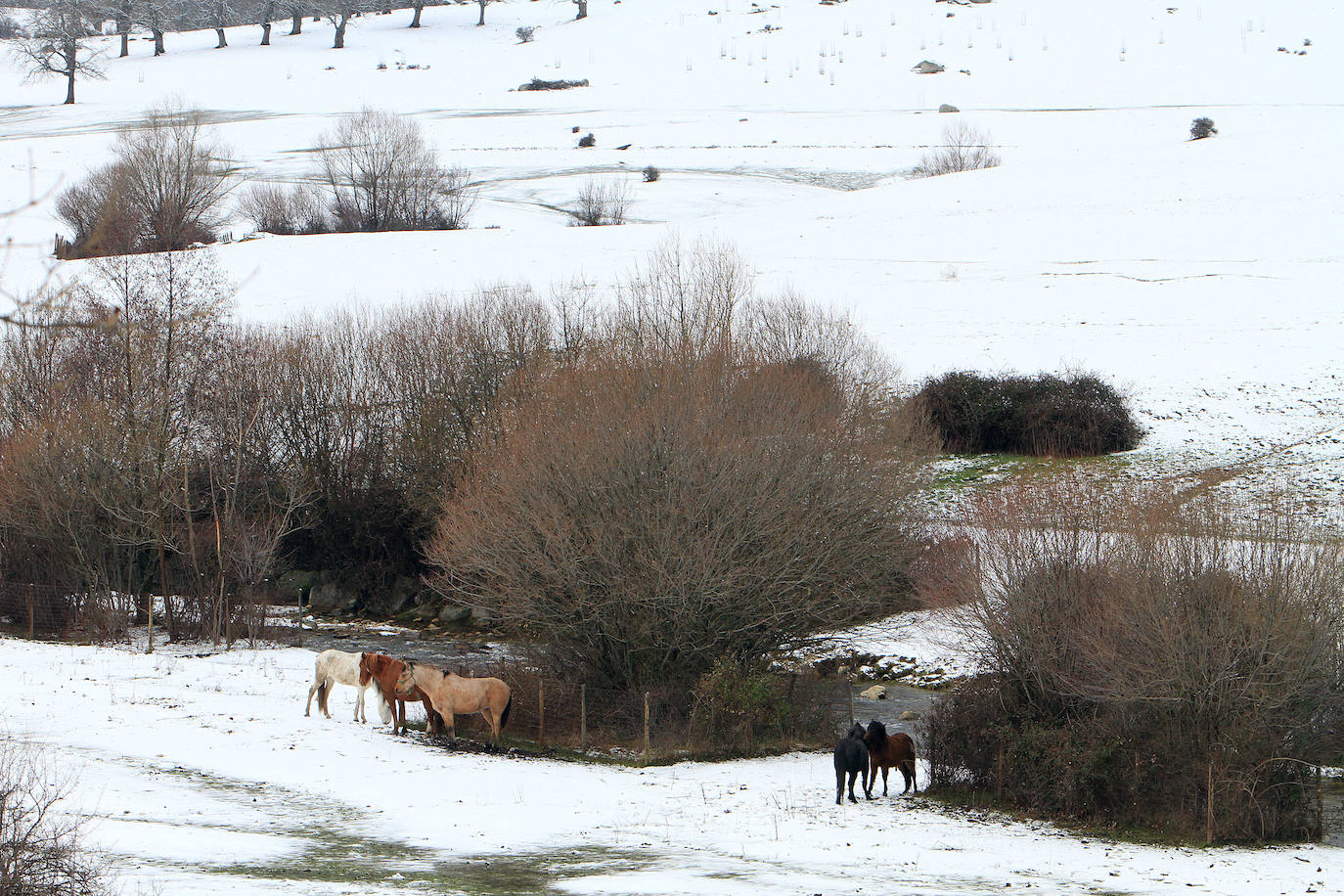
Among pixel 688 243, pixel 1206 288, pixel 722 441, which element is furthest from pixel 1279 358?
pixel 722 441

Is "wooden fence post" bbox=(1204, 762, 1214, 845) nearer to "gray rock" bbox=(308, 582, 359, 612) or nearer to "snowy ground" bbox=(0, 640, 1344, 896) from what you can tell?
"snowy ground" bbox=(0, 640, 1344, 896)

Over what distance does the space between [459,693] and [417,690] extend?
Result: 0.83 m

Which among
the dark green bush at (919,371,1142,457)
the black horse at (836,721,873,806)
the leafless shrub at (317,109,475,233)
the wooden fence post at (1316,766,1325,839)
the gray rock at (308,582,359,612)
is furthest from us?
the leafless shrub at (317,109,475,233)

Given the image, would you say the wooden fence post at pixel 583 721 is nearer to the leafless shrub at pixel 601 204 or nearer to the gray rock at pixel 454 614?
the gray rock at pixel 454 614

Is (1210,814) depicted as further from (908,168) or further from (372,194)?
(908,168)

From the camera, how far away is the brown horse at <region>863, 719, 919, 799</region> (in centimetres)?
2006

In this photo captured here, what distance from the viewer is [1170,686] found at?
19250mm

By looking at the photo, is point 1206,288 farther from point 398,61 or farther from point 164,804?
point 398,61

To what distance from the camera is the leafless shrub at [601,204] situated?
239 ft

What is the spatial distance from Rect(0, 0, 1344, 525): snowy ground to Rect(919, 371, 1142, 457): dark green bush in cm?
147

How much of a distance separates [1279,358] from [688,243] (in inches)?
1073

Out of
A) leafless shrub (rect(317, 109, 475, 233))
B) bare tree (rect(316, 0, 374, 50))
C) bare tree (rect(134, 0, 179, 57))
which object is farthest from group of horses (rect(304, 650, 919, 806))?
bare tree (rect(134, 0, 179, 57))

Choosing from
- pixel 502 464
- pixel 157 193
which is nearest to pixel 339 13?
pixel 157 193

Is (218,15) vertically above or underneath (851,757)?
above
